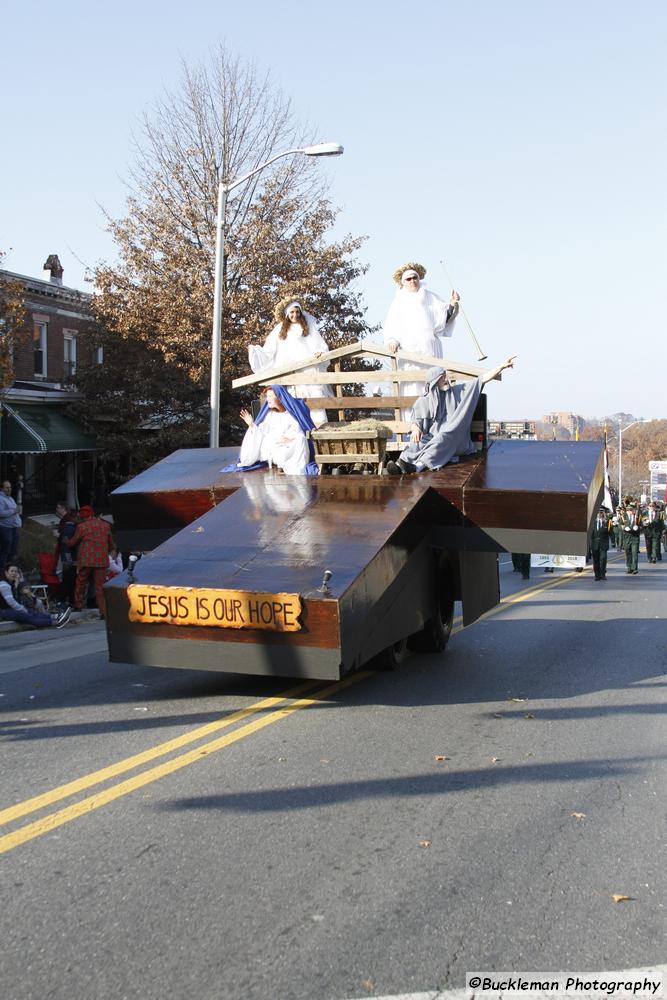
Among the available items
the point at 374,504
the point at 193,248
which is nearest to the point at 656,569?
the point at 193,248

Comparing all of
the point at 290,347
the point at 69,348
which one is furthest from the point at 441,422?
the point at 69,348

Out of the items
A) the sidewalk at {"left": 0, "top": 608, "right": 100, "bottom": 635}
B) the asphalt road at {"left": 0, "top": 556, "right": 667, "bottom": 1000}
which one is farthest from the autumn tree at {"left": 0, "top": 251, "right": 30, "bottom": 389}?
the asphalt road at {"left": 0, "top": 556, "right": 667, "bottom": 1000}

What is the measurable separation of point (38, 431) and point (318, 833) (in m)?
24.9

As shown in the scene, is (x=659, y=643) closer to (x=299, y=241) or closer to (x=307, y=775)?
(x=307, y=775)

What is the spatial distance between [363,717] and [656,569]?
23.9 metres

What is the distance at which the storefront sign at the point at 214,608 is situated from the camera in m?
7.06

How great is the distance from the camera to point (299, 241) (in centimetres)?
2923

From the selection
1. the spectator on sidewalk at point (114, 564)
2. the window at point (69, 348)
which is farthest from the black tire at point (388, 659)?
the window at point (69, 348)

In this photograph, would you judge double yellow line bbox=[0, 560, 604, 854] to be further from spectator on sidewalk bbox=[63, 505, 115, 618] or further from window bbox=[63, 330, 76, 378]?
window bbox=[63, 330, 76, 378]

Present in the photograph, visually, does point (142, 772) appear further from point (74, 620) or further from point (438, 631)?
point (74, 620)

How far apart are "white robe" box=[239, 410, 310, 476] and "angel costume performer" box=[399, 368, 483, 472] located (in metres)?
1.08

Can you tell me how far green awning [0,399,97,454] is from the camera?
90.0 feet

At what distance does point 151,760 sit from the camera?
244 inches
